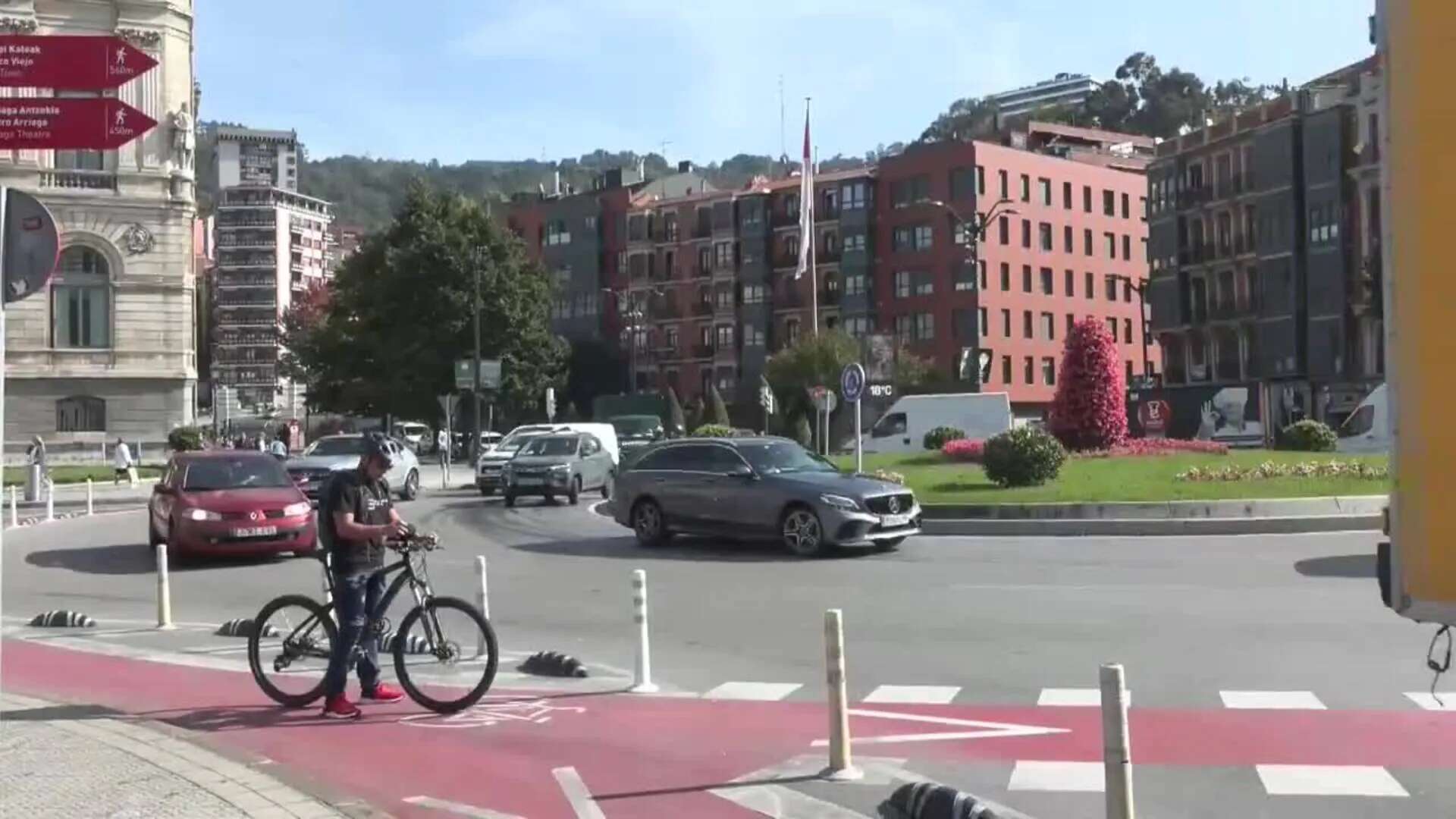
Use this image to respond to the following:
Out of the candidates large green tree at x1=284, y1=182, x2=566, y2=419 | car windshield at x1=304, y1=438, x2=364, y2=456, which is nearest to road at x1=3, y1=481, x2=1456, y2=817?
car windshield at x1=304, y1=438, x2=364, y2=456

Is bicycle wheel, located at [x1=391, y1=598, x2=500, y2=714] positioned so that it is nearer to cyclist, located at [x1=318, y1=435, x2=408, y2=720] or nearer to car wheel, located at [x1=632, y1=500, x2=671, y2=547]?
cyclist, located at [x1=318, y1=435, x2=408, y2=720]

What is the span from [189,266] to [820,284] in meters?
42.2

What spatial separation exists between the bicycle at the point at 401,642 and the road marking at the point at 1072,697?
3580 mm

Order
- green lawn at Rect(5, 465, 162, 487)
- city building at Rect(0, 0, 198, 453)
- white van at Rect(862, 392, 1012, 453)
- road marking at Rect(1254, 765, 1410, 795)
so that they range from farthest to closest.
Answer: city building at Rect(0, 0, 198, 453) → green lawn at Rect(5, 465, 162, 487) → white van at Rect(862, 392, 1012, 453) → road marking at Rect(1254, 765, 1410, 795)

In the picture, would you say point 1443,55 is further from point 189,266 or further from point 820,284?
point 820,284

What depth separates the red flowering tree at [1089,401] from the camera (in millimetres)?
33281

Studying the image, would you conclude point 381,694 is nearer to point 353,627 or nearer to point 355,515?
point 353,627

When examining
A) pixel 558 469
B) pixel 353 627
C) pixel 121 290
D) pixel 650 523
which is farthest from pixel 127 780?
pixel 121 290

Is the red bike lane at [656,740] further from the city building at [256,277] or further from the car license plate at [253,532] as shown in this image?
the city building at [256,277]

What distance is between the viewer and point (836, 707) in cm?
786

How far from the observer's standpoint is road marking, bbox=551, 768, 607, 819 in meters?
7.35

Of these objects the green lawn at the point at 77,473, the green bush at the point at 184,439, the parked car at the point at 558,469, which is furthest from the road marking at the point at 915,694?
the green bush at the point at 184,439

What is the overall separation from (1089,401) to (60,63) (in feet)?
94.5

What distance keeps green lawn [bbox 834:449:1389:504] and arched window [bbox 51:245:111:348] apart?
3778cm
